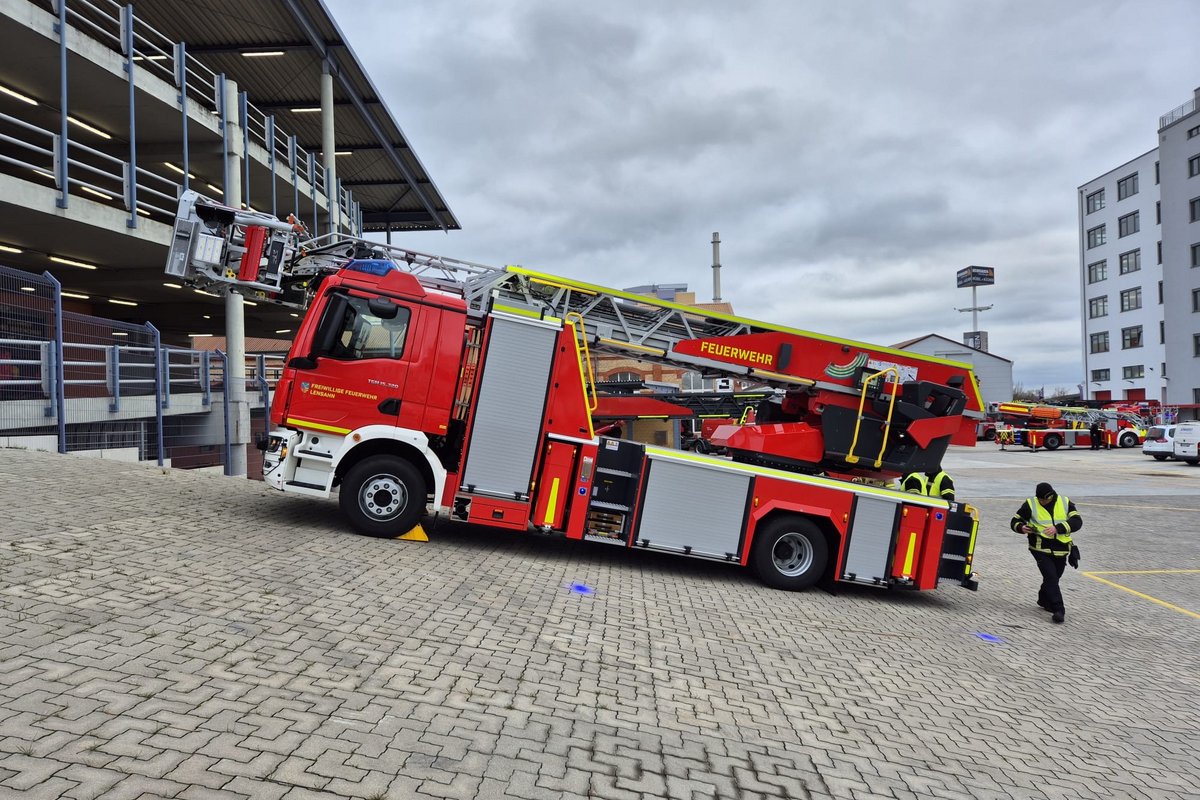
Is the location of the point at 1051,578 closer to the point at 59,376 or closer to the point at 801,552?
the point at 801,552

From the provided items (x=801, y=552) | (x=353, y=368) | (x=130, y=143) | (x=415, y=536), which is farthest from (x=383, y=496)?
(x=130, y=143)

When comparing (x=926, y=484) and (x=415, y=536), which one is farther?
(x=926, y=484)

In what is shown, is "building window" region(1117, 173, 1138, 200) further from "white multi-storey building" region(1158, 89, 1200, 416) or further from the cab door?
the cab door

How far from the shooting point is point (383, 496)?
300 inches

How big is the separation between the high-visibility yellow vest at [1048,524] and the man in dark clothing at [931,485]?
89 cm

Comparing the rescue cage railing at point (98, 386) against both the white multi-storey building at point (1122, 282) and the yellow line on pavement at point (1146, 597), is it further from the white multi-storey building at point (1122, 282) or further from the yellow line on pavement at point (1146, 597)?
the white multi-storey building at point (1122, 282)

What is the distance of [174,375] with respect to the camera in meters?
13.4

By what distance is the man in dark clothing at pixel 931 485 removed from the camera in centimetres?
849

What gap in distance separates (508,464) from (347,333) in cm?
224

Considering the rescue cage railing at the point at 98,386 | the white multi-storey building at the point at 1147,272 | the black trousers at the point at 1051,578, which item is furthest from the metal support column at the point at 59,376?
the white multi-storey building at the point at 1147,272

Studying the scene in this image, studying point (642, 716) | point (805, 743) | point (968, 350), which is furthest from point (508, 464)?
point (968, 350)

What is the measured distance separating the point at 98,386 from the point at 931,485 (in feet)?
41.9

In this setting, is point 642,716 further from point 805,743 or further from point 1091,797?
point 1091,797

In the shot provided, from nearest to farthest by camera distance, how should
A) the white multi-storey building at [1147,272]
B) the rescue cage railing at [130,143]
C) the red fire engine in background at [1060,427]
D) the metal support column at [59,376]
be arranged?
the metal support column at [59,376] → the rescue cage railing at [130,143] → the red fire engine in background at [1060,427] → the white multi-storey building at [1147,272]
